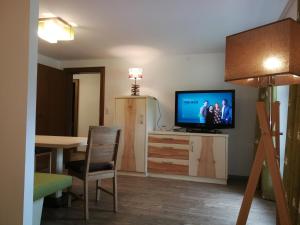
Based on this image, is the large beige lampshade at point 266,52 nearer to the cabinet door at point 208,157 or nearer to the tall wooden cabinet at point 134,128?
the cabinet door at point 208,157

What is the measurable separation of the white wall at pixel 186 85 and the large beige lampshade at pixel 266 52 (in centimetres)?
266

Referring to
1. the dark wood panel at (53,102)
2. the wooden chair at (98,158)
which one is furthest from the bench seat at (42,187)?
the dark wood panel at (53,102)

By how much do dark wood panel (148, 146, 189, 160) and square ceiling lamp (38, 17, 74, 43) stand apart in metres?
2.18

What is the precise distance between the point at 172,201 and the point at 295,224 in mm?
1420

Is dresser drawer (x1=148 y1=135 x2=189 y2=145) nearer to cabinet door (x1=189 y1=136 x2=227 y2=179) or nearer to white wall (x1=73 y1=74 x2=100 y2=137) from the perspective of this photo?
cabinet door (x1=189 y1=136 x2=227 y2=179)

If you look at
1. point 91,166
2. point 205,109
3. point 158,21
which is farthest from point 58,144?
point 205,109

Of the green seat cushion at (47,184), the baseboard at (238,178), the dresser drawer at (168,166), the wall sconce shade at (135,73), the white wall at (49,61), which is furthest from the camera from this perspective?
the white wall at (49,61)

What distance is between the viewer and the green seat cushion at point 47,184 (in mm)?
1686

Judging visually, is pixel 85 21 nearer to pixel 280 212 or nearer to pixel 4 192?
pixel 4 192

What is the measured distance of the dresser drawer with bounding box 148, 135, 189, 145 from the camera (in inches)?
153

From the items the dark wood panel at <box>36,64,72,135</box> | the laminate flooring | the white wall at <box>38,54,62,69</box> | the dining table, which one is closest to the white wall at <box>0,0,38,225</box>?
the dining table

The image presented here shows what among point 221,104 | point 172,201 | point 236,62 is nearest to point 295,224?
point 236,62

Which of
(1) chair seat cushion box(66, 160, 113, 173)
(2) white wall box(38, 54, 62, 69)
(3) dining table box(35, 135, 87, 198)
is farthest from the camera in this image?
(2) white wall box(38, 54, 62, 69)

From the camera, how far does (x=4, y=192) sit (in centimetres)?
131
